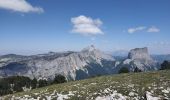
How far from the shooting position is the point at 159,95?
3331 cm

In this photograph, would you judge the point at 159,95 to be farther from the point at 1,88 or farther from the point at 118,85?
the point at 1,88

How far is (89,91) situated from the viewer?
36.3 metres

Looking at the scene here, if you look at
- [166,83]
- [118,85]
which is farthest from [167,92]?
[118,85]

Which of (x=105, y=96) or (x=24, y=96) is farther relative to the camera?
(x=24, y=96)

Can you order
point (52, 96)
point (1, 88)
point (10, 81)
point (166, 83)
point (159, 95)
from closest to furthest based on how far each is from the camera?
point (159, 95), point (52, 96), point (166, 83), point (1, 88), point (10, 81)

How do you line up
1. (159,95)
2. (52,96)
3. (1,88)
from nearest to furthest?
1. (159,95)
2. (52,96)
3. (1,88)

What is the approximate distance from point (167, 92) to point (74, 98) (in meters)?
12.8

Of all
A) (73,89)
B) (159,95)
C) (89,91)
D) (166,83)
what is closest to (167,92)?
→ (159,95)

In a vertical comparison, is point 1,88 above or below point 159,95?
below

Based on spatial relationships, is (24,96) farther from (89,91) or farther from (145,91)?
(145,91)

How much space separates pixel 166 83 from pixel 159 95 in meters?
5.73

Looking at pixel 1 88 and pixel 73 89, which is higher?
pixel 73 89

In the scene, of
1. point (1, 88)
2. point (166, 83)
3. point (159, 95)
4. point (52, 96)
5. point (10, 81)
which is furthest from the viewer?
point (10, 81)

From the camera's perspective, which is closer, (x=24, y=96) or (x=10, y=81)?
(x=24, y=96)
